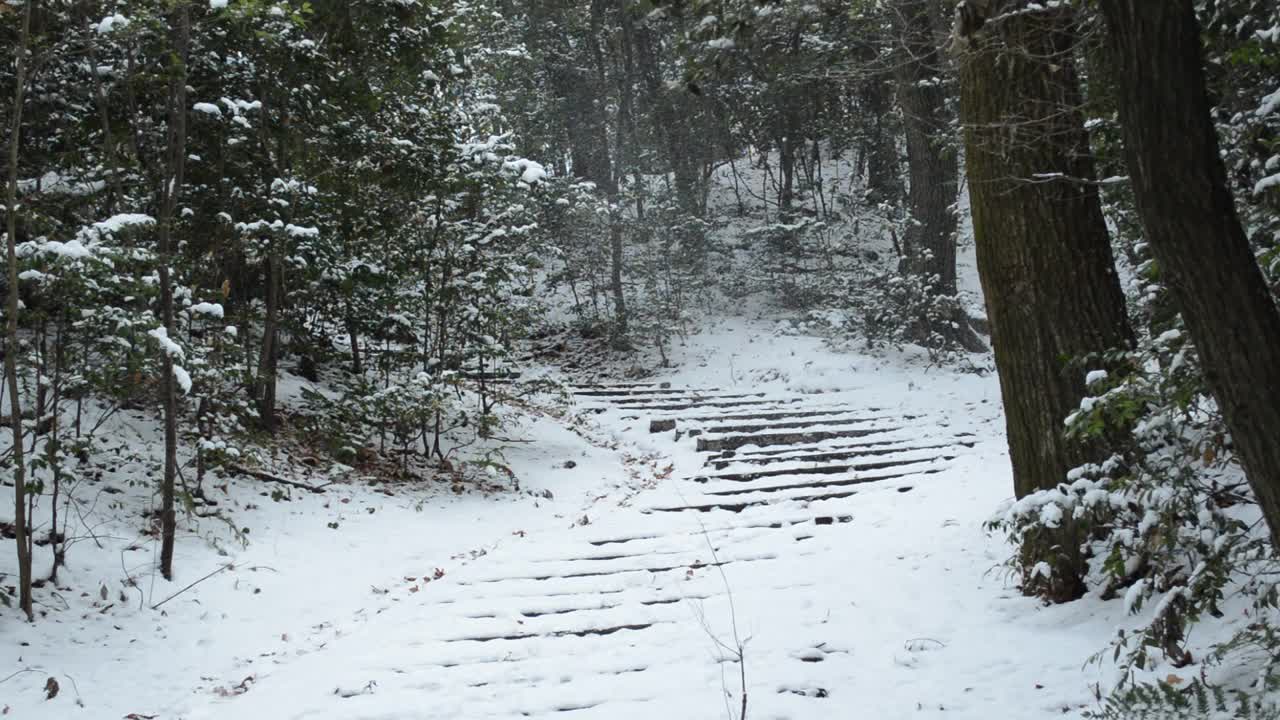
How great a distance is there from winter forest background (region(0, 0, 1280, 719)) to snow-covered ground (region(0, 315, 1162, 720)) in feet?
0.23

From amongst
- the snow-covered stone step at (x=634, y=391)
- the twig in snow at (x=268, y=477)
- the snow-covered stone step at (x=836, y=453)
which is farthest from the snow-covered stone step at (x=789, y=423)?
the twig in snow at (x=268, y=477)

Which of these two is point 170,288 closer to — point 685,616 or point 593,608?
point 593,608

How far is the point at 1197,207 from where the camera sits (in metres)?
2.02

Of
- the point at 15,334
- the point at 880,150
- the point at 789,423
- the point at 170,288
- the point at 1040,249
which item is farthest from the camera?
the point at 880,150

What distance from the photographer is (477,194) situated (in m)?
8.18

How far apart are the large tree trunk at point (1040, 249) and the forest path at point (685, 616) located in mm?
999

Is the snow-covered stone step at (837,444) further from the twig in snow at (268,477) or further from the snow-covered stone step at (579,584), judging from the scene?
the twig in snow at (268,477)

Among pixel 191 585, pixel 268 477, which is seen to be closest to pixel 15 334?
pixel 191 585

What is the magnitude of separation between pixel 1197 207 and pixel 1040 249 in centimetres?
170

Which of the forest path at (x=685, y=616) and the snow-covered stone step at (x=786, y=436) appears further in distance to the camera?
the snow-covered stone step at (x=786, y=436)

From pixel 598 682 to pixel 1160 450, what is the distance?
2549mm

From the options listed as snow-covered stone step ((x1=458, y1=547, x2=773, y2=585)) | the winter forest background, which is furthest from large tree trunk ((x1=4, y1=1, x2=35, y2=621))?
snow-covered stone step ((x1=458, y1=547, x2=773, y2=585))

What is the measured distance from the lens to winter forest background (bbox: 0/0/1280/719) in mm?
2547

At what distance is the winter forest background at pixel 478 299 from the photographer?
8.36 ft
